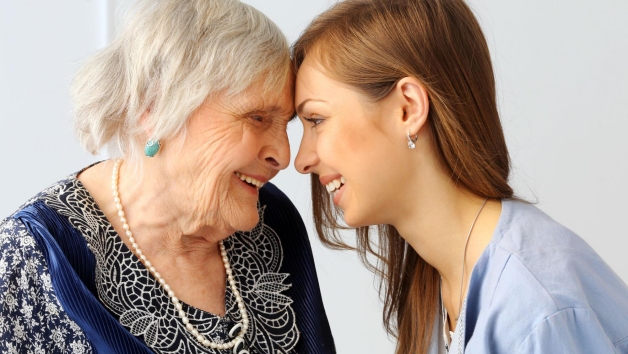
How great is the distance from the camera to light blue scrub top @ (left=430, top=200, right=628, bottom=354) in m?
1.37

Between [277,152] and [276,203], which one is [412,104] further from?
[276,203]

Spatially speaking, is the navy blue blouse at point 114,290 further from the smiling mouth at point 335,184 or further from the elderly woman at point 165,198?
the smiling mouth at point 335,184

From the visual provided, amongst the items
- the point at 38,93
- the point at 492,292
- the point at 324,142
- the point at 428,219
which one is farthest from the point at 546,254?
the point at 38,93

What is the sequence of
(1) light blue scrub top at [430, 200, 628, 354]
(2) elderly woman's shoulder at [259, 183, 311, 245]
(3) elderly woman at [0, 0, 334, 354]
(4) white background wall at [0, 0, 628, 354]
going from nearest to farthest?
(1) light blue scrub top at [430, 200, 628, 354]
(3) elderly woman at [0, 0, 334, 354]
(2) elderly woman's shoulder at [259, 183, 311, 245]
(4) white background wall at [0, 0, 628, 354]

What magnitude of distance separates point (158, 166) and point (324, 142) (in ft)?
1.20

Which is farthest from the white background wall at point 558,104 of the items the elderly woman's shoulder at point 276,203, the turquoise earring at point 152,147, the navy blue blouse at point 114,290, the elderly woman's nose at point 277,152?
the turquoise earring at point 152,147

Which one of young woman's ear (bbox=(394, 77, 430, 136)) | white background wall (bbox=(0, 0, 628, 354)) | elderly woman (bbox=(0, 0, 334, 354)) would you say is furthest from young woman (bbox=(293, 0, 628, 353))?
white background wall (bbox=(0, 0, 628, 354))

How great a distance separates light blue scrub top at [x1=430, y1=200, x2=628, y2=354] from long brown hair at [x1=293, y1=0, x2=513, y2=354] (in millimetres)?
131

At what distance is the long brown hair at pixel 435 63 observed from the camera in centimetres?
160

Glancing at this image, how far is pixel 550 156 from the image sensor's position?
2.88 meters

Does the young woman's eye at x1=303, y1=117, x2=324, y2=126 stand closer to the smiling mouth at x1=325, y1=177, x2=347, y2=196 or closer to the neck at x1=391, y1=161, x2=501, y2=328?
the smiling mouth at x1=325, y1=177, x2=347, y2=196

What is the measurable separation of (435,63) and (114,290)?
825mm

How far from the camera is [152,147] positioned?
1.61 meters

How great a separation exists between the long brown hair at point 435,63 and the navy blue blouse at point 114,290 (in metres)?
0.47
